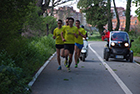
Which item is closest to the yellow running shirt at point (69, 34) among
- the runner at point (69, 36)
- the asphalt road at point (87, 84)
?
the runner at point (69, 36)

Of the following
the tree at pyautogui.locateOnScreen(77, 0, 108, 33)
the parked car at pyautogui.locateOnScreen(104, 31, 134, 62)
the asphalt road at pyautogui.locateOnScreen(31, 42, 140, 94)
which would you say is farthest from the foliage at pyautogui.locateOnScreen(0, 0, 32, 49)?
the tree at pyautogui.locateOnScreen(77, 0, 108, 33)

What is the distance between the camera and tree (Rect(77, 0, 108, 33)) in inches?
2261

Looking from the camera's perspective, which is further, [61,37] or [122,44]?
[122,44]

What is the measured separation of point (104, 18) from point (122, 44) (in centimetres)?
4455

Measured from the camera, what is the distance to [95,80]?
846 centimetres

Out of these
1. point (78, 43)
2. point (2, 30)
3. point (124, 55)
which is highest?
point (2, 30)

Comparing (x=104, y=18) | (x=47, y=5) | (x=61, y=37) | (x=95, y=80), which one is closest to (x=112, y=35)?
(x=61, y=37)

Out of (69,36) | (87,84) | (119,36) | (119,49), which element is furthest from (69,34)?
(119,36)

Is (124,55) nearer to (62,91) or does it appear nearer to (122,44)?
(122,44)

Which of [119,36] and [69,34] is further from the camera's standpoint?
[119,36]

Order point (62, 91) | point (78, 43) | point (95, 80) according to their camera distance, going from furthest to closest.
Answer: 1. point (78, 43)
2. point (95, 80)
3. point (62, 91)

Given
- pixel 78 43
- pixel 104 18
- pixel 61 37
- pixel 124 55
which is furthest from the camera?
pixel 104 18

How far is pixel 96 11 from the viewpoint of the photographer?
5862 centimetres

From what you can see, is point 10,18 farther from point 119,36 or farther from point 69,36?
point 119,36
